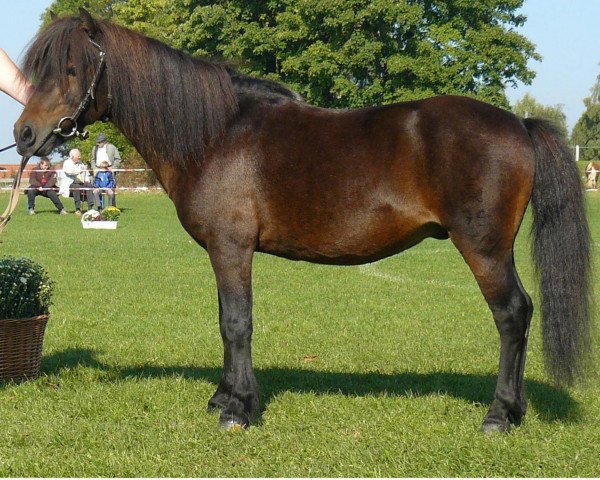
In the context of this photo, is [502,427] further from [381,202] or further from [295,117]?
[295,117]

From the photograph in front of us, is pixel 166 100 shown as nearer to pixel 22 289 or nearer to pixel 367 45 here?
pixel 22 289

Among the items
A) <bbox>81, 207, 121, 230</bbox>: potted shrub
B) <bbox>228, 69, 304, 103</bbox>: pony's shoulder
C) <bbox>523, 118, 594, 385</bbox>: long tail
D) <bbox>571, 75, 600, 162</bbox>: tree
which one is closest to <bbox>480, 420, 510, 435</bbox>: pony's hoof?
<bbox>523, 118, 594, 385</bbox>: long tail

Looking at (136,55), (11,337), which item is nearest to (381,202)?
(136,55)

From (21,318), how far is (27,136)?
1753 mm

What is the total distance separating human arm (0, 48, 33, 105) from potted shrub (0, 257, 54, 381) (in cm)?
162

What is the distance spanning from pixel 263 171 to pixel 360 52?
38.9 m

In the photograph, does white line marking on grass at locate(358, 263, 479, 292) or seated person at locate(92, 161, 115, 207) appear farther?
seated person at locate(92, 161, 115, 207)

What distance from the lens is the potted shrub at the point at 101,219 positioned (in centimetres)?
2098

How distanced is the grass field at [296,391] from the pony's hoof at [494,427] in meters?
0.06

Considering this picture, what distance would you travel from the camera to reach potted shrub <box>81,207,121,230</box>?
21.0 m

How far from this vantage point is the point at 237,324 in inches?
215

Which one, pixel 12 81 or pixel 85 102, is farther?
pixel 12 81

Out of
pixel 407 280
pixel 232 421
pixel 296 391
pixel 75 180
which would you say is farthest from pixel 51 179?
pixel 232 421

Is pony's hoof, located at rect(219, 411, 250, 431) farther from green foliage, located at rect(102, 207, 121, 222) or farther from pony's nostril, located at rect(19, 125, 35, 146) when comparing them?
green foliage, located at rect(102, 207, 121, 222)
